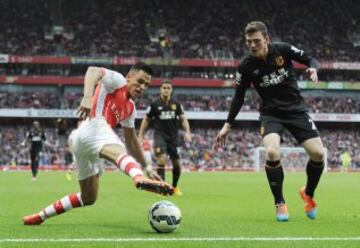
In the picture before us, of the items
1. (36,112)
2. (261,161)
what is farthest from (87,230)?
(36,112)

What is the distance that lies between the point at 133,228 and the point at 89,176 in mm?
766

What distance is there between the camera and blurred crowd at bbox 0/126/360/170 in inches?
1845

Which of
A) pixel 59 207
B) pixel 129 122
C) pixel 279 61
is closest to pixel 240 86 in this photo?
pixel 279 61

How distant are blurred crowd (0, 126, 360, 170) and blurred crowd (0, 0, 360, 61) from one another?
7103 mm

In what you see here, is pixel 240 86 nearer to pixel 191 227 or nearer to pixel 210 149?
pixel 191 227

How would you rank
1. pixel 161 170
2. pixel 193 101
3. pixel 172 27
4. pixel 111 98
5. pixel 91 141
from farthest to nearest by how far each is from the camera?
pixel 172 27, pixel 193 101, pixel 161 170, pixel 111 98, pixel 91 141

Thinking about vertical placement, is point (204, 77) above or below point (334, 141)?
above

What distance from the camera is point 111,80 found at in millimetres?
6992

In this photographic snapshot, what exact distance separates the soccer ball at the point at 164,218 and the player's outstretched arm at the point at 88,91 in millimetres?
1275

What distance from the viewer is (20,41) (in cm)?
5616

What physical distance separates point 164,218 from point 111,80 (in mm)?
1607

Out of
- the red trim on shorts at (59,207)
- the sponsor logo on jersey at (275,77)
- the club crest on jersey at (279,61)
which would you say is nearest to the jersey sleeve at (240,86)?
the sponsor logo on jersey at (275,77)

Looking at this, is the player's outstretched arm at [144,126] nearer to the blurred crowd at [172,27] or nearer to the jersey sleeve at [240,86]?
the jersey sleeve at [240,86]

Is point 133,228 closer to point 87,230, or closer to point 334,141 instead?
point 87,230
